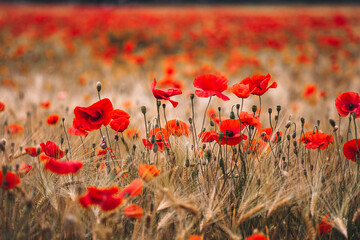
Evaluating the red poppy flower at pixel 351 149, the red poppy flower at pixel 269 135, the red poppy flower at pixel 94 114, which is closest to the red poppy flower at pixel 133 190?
the red poppy flower at pixel 94 114

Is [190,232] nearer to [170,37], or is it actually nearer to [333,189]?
[333,189]

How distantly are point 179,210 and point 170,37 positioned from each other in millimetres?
5431

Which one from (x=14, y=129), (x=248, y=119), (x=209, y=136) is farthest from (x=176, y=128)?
(x=14, y=129)

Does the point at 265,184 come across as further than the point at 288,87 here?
No

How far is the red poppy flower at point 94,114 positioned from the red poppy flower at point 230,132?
0.38 metres

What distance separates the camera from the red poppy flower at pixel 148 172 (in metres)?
0.94

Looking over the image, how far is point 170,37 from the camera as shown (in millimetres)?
6031

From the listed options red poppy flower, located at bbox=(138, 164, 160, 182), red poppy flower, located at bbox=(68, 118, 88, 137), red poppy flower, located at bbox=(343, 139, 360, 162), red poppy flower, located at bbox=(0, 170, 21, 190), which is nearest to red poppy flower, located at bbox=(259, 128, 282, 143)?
red poppy flower, located at bbox=(343, 139, 360, 162)

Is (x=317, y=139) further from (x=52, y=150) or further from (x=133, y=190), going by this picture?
(x=52, y=150)

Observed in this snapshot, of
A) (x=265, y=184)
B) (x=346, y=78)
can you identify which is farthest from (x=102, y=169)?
(x=346, y=78)

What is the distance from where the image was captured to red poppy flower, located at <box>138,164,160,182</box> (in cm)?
94

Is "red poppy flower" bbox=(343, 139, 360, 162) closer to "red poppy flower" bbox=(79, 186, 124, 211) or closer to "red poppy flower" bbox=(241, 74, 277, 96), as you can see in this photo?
"red poppy flower" bbox=(241, 74, 277, 96)

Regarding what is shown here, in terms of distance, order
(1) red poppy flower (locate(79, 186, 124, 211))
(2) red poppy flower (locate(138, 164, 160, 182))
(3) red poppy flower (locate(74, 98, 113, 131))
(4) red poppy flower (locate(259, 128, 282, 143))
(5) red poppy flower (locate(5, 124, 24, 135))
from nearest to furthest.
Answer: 1. (1) red poppy flower (locate(79, 186, 124, 211))
2. (2) red poppy flower (locate(138, 164, 160, 182))
3. (3) red poppy flower (locate(74, 98, 113, 131))
4. (4) red poppy flower (locate(259, 128, 282, 143))
5. (5) red poppy flower (locate(5, 124, 24, 135))

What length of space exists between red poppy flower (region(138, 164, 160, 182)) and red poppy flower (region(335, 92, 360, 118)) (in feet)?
2.25
